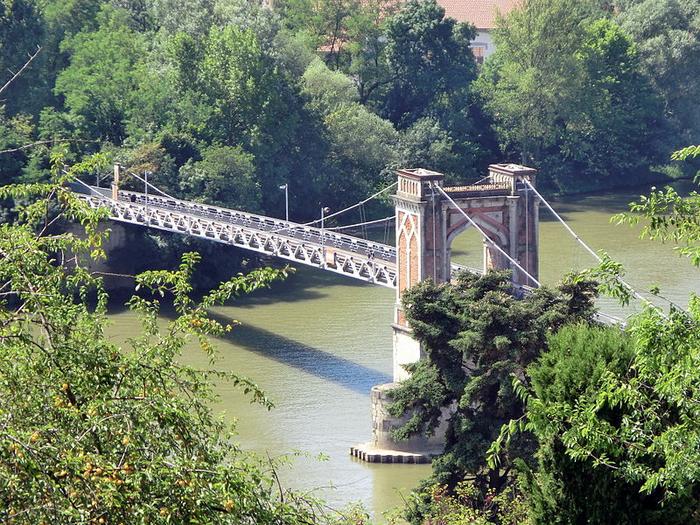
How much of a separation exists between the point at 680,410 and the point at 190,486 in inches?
194

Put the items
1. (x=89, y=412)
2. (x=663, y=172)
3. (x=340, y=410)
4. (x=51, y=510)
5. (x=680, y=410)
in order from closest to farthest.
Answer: (x=51, y=510) → (x=89, y=412) → (x=680, y=410) → (x=340, y=410) → (x=663, y=172)

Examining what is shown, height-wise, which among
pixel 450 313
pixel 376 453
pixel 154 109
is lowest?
pixel 376 453

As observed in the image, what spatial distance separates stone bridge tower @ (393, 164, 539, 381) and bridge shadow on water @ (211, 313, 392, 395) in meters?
1.32

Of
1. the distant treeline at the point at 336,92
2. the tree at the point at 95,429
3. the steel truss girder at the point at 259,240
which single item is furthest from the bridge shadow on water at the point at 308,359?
the tree at the point at 95,429

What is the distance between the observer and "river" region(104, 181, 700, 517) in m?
28.3

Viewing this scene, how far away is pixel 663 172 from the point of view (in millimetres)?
Answer: 61156

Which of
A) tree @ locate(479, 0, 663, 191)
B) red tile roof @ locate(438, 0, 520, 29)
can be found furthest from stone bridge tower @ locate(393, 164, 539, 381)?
red tile roof @ locate(438, 0, 520, 29)

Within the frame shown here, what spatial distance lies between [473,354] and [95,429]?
16.3 metres

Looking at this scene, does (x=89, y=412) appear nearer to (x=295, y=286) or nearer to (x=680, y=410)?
(x=680, y=410)

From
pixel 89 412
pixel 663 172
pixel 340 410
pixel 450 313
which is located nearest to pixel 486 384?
pixel 450 313

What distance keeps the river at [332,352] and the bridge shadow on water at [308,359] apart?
2 cm

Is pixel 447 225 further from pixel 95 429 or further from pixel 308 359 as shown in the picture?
pixel 95 429

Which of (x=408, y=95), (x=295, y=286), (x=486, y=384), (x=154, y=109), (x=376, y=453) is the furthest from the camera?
(x=408, y=95)

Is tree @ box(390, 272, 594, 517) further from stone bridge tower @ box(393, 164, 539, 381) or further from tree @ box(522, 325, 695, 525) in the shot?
tree @ box(522, 325, 695, 525)
